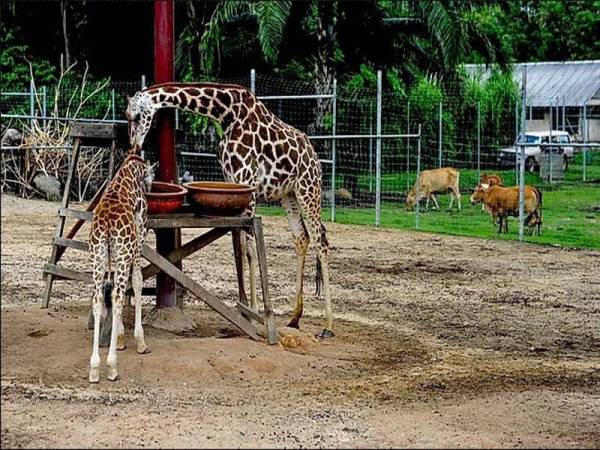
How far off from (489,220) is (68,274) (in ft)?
38.9

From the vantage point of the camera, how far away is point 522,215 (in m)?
15.6

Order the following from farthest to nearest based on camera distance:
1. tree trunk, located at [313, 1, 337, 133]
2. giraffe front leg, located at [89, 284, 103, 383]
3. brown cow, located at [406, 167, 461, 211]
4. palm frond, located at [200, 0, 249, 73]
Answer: tree trunk, located at [313, 1, 337, 133] < brown cow, located at [406, 167, 461, 211] < palm frond, located at [200, 0, 249, 73] < giraffe front leg, located at [89, 284, 103, 383]

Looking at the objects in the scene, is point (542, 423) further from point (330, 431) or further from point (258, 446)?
point (258, 446)

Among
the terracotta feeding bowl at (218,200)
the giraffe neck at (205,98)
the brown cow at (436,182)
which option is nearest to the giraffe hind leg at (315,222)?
the giraffe neck at (205,98)

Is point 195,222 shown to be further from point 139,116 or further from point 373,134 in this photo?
point 373,134

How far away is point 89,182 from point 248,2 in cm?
465

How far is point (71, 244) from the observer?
803 cm

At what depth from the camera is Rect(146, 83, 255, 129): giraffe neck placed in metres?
7.95

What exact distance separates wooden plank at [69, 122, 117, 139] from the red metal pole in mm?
370

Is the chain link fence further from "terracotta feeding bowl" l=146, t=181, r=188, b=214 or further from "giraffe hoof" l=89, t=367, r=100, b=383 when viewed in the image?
"giraffe hoof" l=89, t=367, r=100, b=383

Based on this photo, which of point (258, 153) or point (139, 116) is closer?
point (139, 116)

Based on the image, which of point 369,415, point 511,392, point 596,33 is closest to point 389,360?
point 511,392

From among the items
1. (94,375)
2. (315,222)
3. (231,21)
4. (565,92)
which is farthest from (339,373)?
(565,92)

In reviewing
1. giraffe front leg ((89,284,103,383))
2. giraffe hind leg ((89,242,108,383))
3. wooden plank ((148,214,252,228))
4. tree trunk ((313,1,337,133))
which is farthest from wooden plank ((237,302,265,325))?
tree trunk ((313,1,337,133))
